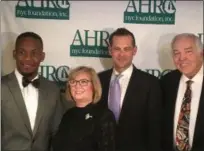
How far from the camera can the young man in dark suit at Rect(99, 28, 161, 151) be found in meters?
2.09

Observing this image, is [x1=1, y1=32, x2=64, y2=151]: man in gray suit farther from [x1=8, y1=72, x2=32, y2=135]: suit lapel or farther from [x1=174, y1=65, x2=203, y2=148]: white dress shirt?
[x1=174, y1=65, x2=203, y2=148]: white dress shirt

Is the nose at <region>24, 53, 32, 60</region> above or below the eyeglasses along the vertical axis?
above

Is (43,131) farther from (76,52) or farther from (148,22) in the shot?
(148,22)

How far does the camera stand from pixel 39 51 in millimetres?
2213

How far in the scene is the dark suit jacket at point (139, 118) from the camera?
6.85 ft

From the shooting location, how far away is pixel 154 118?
2076mm

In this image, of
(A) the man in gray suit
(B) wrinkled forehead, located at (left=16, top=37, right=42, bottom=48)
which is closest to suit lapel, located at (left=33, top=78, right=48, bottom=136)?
(A) the man in gray suit

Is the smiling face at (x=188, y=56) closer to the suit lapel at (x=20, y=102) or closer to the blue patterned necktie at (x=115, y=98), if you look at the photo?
the blue patterned necktie at (x=115, y=98)

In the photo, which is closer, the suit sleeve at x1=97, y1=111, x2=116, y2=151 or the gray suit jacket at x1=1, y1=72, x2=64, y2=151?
the suit sleeve at x1=97, y1=111, x2=116, y2=151

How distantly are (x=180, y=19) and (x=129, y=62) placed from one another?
626mm

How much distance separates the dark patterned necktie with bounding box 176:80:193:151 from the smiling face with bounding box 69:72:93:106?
1.84ft

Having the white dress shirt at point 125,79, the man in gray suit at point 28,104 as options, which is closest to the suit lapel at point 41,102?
the man in gray suit at point 28,104

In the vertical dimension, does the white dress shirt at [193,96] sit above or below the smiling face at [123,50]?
below

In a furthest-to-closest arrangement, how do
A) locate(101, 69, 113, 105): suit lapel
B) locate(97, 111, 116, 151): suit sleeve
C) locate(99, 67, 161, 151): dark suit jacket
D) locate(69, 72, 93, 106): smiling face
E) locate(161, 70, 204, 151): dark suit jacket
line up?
locate(101, 69, 113, 105): suit lapel < locate(99, 67, 161, 151): dark suit jacket < locate(161, 70, 204, 151): dark suit jacket < locate(69, 72, 93, 106): smiling face < locate(97, 111, 116, 151): suit sleeve
